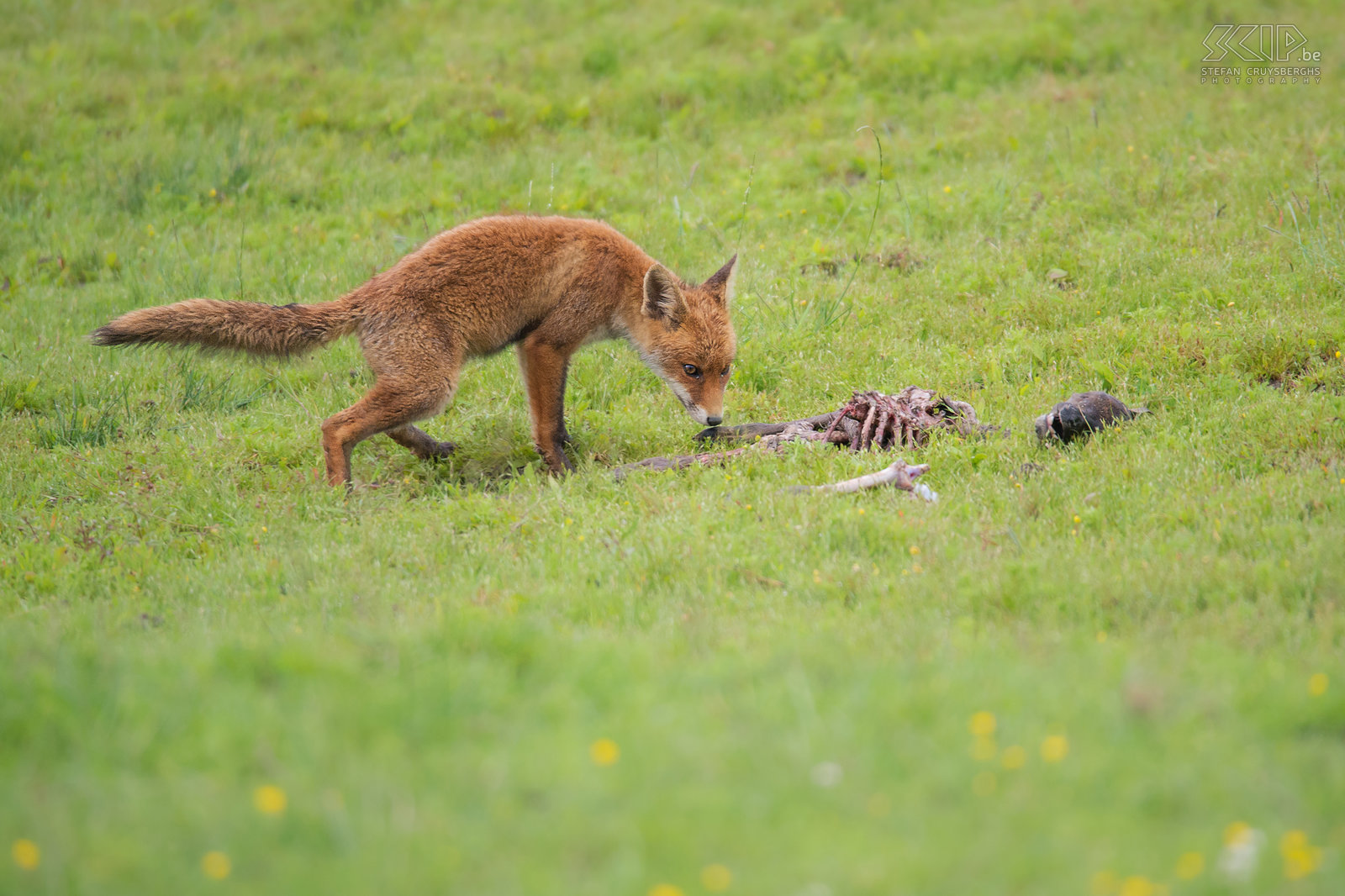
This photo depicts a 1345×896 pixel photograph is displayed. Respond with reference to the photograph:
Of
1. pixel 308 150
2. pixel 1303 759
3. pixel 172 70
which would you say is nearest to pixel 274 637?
pixel 1303 759

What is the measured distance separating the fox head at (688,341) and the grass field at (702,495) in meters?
0.48

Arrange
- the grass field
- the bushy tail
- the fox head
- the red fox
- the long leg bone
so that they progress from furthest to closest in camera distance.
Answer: the fox head, the red fox, the bushy tail, the long leg bone, the grass field

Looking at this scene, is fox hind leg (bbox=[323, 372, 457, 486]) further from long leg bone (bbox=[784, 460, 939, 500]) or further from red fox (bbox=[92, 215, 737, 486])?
long leg bone (bbox=[784, 460, 939, 500])

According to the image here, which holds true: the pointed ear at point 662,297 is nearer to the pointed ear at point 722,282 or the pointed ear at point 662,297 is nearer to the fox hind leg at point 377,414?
the pointed ear at point 722,282

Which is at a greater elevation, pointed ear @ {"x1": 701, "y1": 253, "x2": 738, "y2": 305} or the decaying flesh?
pointed ear @ {"x1": 701, "y1": 253, "x2": 738, "y2": 305}

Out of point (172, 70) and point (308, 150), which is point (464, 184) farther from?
point (172, 70)

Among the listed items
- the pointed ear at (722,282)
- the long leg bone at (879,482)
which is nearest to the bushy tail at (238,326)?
the pointed ear at (722,282)

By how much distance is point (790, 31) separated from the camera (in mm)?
16672

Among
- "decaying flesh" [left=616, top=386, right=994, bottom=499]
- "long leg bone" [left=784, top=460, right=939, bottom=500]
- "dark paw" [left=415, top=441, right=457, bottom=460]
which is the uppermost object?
"long leg bone" [left=784, top=460, right=939, bottom=500]

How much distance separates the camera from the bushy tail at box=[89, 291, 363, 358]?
6.89 meters

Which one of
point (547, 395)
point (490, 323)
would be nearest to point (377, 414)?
point (490, 323)

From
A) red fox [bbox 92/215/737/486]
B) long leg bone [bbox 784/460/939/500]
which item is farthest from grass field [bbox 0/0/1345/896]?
red fox [bbox 92/215/737/486]

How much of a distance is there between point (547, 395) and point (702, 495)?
186cm

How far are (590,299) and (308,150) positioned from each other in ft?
26.2
